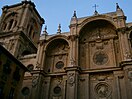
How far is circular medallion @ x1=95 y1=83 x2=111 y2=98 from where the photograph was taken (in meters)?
22.1

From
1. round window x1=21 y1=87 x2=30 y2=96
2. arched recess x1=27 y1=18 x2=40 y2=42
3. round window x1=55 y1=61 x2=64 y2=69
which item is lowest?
round window x1=21 y1=87 x2=30 y2=96

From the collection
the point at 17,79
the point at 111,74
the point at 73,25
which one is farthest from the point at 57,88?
the point at 73,25

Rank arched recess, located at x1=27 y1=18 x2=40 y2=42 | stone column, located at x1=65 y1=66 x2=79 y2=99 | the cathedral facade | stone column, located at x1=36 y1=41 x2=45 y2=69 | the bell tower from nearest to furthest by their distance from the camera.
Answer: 1. stone column, located at x1=65 y1=66 x2=79 y2=99
2. the cathedral facade
3. stone column, located at x1=36 y1=41 x2=45 y2=69
4. the bell tower
5. arched recess, located at x1=27 y1=18 x2=40 y2=42

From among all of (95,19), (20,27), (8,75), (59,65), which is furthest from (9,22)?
(8,75)

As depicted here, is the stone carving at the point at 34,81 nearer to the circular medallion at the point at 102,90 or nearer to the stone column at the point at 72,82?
the stone column at the point at 72,82

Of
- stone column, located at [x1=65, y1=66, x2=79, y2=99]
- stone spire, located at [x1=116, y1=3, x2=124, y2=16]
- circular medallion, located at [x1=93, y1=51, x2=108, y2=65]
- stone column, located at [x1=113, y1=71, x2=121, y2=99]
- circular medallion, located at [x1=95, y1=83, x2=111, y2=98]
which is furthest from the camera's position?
stone spire, located at [x1=116, y1=3, x2=124, y2=16]

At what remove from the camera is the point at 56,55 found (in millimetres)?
28500

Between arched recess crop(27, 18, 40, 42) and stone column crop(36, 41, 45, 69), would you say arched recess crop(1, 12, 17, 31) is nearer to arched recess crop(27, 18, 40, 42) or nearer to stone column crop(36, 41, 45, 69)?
arched recess crop(27, 18, 40, 42)

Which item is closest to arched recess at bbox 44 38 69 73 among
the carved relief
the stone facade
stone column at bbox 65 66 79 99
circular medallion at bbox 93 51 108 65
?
stone column at bbox 65 66 79 99

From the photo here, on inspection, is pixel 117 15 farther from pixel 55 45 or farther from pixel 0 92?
pixel 0 92

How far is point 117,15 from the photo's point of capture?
26297 millimetres

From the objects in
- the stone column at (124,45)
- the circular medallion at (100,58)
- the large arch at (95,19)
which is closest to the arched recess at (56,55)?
the large arch at (95,19)

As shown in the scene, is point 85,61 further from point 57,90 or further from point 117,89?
point 117,89

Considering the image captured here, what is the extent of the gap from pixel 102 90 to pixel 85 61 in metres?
5.24
